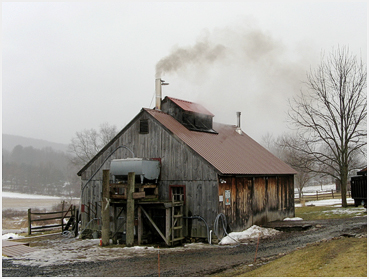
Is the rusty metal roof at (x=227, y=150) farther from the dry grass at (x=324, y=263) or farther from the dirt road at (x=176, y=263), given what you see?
the dry grass at (x=324, y=263)

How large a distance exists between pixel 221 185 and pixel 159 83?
30.5 feet

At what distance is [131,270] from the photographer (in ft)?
42.8

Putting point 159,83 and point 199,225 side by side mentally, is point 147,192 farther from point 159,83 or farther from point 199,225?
point 159,83

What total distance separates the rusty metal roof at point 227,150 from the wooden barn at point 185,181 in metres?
0.09

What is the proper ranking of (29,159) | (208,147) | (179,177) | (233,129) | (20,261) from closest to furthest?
(20,261) → (179,177) → (208,147) → (233,129) → (29,159)

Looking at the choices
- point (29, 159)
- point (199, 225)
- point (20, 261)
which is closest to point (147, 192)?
point (199, 225)

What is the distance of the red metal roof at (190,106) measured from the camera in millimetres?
23812

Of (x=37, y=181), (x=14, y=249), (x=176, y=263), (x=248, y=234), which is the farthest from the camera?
(x=37, y=181)

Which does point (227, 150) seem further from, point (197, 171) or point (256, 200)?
point (197, 171)

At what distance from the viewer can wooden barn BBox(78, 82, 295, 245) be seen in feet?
61.8

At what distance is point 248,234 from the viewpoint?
19.8m

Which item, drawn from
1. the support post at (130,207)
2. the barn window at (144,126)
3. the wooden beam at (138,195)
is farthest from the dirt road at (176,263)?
the barn window at (144,126)

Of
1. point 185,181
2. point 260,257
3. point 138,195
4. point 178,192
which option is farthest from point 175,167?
point 260,257

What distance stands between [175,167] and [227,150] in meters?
4.57
